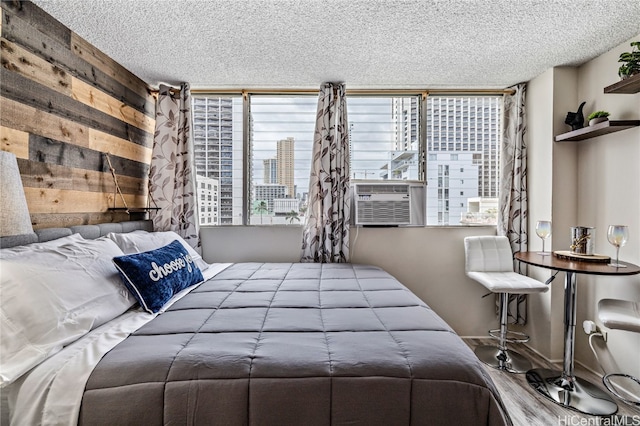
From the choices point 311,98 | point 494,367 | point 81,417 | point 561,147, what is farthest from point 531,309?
point 81,417

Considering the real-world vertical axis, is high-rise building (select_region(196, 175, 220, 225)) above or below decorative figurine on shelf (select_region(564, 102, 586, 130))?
below

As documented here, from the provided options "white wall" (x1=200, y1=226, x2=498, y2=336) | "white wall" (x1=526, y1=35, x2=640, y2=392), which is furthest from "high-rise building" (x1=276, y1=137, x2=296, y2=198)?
"white wall" (x1=526, y1=35, x2=640, y2=392)

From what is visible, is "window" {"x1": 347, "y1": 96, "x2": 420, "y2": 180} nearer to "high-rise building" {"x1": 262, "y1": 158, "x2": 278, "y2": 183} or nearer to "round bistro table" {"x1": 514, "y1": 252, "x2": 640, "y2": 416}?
"high-rise building" {"x1": 262, "y1": 158, "x2": 278, "y2": 183}

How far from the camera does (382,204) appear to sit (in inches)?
114

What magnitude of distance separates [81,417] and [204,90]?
2.77 metres

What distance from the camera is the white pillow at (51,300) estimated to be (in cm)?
106

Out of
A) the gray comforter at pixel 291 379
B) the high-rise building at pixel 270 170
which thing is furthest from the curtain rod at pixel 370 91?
the gray comforter at pixel 291 379

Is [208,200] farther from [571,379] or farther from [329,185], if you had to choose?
[571,379]

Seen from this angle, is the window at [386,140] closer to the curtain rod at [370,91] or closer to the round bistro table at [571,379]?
the curtain rod at [370,91]

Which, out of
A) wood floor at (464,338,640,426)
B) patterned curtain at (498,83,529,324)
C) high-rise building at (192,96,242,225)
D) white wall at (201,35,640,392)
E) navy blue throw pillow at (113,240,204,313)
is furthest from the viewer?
high-rise building at (192,96,242,225)

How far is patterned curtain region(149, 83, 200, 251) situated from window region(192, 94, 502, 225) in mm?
201


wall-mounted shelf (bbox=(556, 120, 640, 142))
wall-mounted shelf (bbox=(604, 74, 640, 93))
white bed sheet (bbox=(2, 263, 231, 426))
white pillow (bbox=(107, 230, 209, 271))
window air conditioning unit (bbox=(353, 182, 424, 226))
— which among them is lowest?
white bed sheet (bbox=(2, 263, 231, 426))

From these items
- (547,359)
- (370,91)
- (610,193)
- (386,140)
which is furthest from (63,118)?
(547,359)

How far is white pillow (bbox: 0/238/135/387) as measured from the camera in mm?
1061
